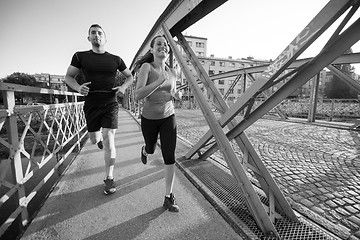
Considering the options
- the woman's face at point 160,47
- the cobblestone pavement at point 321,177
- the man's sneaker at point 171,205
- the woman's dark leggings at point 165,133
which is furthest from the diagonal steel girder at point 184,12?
the cobblestone pavement at point 321,177

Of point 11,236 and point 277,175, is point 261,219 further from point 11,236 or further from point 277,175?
point 11,236

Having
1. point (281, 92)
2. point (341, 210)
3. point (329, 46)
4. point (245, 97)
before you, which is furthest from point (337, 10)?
point (341, 210)

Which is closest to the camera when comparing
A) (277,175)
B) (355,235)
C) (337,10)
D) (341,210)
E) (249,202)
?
(337,10)

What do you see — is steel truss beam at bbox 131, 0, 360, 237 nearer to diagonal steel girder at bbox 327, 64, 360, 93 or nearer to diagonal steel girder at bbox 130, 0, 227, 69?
diagonal steel girder at bbox 130, 0, 227, 69

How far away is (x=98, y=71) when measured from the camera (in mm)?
2396

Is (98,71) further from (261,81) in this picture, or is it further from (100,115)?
(261,81)

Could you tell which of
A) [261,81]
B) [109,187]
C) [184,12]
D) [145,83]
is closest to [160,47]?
[145,83]

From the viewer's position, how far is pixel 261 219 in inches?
66.8

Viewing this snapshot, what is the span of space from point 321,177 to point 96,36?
13.4 feet

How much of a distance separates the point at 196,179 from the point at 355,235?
178 centimetres

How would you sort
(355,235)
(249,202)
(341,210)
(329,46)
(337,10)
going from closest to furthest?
(337,10) → (329,46) → (355,235) → (249,202) → (341,210)

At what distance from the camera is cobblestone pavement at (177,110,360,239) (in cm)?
193

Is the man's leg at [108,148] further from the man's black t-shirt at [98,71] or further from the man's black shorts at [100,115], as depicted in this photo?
the man's black t-shirt at [98,71]

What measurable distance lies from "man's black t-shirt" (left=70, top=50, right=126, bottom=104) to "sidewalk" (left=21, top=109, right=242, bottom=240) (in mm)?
1288
